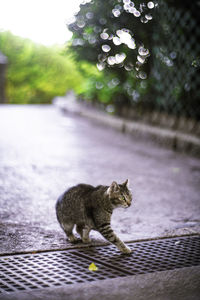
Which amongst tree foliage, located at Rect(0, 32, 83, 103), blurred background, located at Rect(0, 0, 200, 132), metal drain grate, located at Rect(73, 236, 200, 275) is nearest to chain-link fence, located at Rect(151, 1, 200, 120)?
blurred background, located at Rect(0, 0, 200, 132)

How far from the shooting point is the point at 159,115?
9352 mm

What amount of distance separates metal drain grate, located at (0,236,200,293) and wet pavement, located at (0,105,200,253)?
0.18 meters

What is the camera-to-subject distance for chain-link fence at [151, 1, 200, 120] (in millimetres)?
8031

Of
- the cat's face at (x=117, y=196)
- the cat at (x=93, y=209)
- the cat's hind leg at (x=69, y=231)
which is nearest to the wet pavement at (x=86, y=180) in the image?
the cat's hind leg at (x=69, y=231)

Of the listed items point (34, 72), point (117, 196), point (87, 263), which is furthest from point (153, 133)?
point (34, 72)

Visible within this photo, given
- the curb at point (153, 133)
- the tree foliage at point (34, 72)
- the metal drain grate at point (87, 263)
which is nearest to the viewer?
the metal drain grate at point (87, 263)

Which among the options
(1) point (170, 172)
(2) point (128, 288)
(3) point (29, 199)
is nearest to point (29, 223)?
(3) point (29, 199)

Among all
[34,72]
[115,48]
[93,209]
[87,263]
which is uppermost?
[115,48]

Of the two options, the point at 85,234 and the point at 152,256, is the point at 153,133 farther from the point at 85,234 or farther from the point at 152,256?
the point at 152,256

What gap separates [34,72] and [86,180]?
2897 cm

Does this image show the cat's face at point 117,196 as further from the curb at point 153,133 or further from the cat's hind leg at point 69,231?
the curb at point 153,133

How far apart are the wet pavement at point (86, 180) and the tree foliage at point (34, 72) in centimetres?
2284

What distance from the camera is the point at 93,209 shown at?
3.48m

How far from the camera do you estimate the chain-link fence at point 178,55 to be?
316 inches
